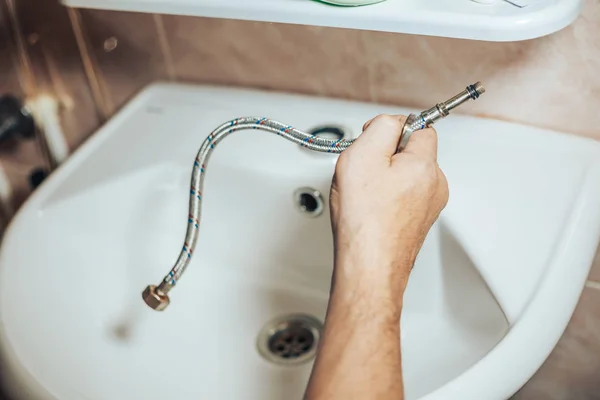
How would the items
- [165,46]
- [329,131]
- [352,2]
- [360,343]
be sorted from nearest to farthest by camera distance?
[360,343] < [352,2] < [329,131] < [165,46]

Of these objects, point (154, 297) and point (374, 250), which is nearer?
point (374, 250)

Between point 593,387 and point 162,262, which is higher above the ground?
point 162,262

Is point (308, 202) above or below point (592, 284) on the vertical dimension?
above

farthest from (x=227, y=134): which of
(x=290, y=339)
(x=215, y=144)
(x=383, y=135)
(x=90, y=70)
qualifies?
(x=90, y=70)

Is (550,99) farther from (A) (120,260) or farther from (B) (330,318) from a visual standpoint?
(A) (120,260)

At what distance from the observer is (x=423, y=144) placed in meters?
0.50

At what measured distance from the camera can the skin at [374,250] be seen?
0.43m

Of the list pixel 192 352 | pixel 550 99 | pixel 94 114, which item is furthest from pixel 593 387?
pixel 94 114

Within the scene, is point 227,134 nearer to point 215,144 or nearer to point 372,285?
point 215,144

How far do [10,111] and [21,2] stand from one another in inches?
6.4

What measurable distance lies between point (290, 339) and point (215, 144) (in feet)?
0.85

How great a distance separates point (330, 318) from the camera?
0.46 metres

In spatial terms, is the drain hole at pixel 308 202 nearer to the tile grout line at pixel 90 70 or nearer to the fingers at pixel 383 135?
the fingers at pixel 383 135

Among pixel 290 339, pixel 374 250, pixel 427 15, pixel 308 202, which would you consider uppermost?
pixel 427 15
